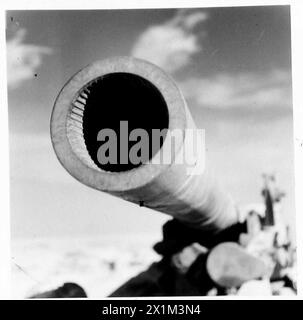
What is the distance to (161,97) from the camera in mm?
2854

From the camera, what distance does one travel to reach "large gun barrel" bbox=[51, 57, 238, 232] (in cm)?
279

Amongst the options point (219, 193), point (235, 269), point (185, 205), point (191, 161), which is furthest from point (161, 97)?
point (235, 269)

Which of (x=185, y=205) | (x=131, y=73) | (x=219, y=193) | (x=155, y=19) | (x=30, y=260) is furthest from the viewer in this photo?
(x=30, y=260)

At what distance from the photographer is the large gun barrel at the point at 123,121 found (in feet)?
9.14

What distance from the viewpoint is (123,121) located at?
3422 millimetres

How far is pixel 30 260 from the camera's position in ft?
19.1

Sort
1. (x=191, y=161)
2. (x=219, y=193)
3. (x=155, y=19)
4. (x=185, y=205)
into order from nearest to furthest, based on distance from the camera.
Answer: (x=191, y=161) → (x=185, y=205) → (x=219, y=193) → (x=155, y=19)

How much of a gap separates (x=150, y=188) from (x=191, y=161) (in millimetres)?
333
